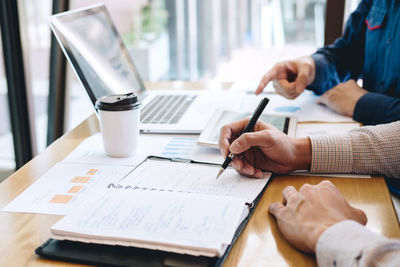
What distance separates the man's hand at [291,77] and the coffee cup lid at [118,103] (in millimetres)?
479

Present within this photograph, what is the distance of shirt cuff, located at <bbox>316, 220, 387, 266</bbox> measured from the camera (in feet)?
2.01

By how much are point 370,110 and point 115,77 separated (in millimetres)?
715

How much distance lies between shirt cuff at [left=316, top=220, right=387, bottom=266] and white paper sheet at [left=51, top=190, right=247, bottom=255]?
127 mm

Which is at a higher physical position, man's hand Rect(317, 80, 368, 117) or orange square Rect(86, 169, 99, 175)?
man's hand Rect(317, 80, 368, 117)

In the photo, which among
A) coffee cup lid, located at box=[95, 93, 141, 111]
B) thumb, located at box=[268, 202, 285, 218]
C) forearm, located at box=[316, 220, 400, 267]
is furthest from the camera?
coffee cup lid, located at box=[95, 93, 141, 111]

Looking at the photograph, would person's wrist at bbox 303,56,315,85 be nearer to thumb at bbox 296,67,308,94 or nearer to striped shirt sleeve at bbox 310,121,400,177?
thumb at bbox 296,67,308,94

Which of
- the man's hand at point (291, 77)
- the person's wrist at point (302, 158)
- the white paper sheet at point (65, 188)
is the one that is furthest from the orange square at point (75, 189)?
the man's hand at point (291, 77)

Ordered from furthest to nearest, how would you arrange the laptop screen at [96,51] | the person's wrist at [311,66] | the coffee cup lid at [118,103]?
the person's wrist at [311,66], the laptop screen at [96,51], the coffee cup lid at [118,103]

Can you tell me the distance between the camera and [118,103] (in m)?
0.98

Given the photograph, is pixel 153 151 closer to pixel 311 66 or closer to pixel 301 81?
pixel 301 81

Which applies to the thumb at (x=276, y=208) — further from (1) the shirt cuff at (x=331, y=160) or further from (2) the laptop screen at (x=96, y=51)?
(2) the laptop screen at (x=96, y=51)

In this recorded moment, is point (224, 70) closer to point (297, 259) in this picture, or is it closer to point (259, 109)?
point (259, 109)

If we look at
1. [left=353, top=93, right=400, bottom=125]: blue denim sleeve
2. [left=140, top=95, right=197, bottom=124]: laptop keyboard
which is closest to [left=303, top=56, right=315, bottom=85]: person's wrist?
[left=353, top=93, right=400, bottom=125]: blue denim sleeve

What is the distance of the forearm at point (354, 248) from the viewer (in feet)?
1.96
